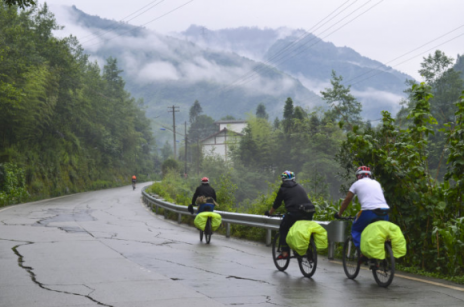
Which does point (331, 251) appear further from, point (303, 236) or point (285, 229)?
point (303, 236)

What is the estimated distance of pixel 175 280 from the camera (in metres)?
8.16

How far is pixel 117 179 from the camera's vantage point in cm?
8344

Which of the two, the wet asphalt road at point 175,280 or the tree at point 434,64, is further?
the tree at point 434,64

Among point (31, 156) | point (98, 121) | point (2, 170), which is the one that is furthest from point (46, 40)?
point (98, 121)

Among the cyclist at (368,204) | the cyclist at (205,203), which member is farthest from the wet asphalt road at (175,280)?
the cyclist at (205,203)

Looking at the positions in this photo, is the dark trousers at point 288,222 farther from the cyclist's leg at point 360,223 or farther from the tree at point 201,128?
the tree at point 201,128

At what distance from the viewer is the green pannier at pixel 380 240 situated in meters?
7.73

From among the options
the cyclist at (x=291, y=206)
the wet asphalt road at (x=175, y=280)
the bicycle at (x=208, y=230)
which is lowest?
the wet asphalt road at (x=175, y=280)

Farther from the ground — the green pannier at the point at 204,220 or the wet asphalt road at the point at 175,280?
the green pannier at the point at 204,220

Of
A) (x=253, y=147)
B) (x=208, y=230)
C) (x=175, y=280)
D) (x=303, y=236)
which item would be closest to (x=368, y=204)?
(x=303, y=236)

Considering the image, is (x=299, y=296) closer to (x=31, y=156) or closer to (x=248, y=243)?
(x=248, y=243)

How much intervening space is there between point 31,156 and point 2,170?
39.7 ft

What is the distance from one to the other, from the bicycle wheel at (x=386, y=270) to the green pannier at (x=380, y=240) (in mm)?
113

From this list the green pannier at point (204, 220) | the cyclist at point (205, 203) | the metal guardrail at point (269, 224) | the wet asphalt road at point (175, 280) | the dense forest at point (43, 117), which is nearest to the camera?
the wet asphalt road at point (175, 280)
